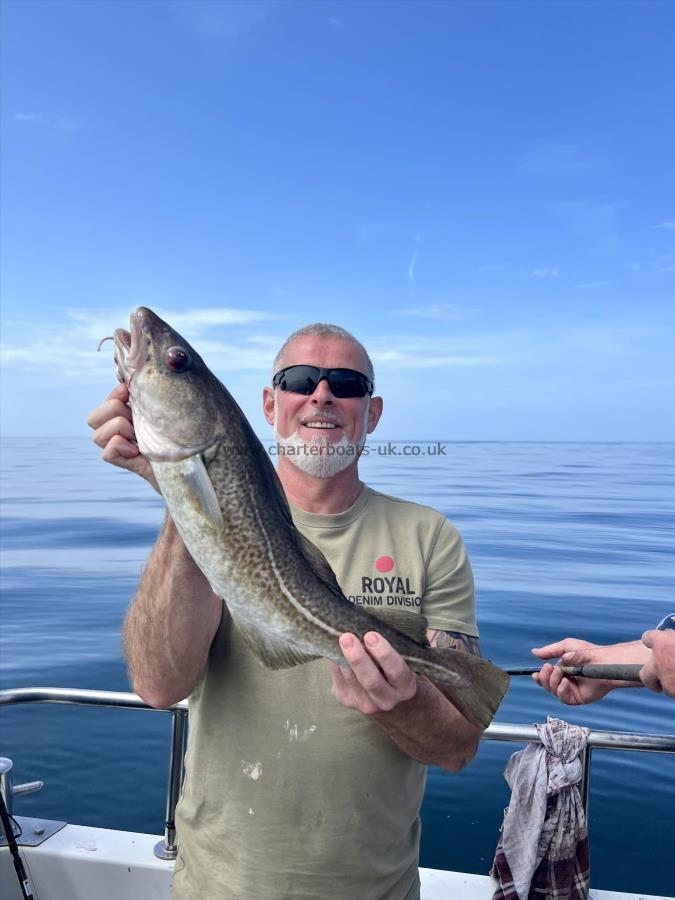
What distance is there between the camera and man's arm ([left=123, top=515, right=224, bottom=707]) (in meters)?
2.58

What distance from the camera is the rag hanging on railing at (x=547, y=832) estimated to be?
3.63 meters

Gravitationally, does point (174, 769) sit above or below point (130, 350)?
below

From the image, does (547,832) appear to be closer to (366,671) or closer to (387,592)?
(387,592)

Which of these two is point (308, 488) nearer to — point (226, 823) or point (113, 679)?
point (226, 823)

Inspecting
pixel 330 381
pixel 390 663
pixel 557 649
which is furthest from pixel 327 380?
pixel 557 649

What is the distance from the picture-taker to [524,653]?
9.38 meters

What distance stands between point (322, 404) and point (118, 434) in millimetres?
1224

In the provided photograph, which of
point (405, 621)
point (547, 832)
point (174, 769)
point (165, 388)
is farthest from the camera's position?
point (174, 769)

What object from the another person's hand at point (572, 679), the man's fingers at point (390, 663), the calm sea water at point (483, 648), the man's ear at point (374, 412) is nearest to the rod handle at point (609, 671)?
the another person's hand at point (572, 679)

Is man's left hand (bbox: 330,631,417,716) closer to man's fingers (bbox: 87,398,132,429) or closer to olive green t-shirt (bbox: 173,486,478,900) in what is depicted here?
olive green t-shirt (bbox: 173,486,478,900)

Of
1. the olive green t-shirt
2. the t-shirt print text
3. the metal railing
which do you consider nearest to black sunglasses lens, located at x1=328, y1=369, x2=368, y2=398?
the t-shirt print text

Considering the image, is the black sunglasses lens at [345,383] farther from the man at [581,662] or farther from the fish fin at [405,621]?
the man at [581,662]

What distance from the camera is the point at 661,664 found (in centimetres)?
271

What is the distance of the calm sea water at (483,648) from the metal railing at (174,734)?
→ 2.29 m
